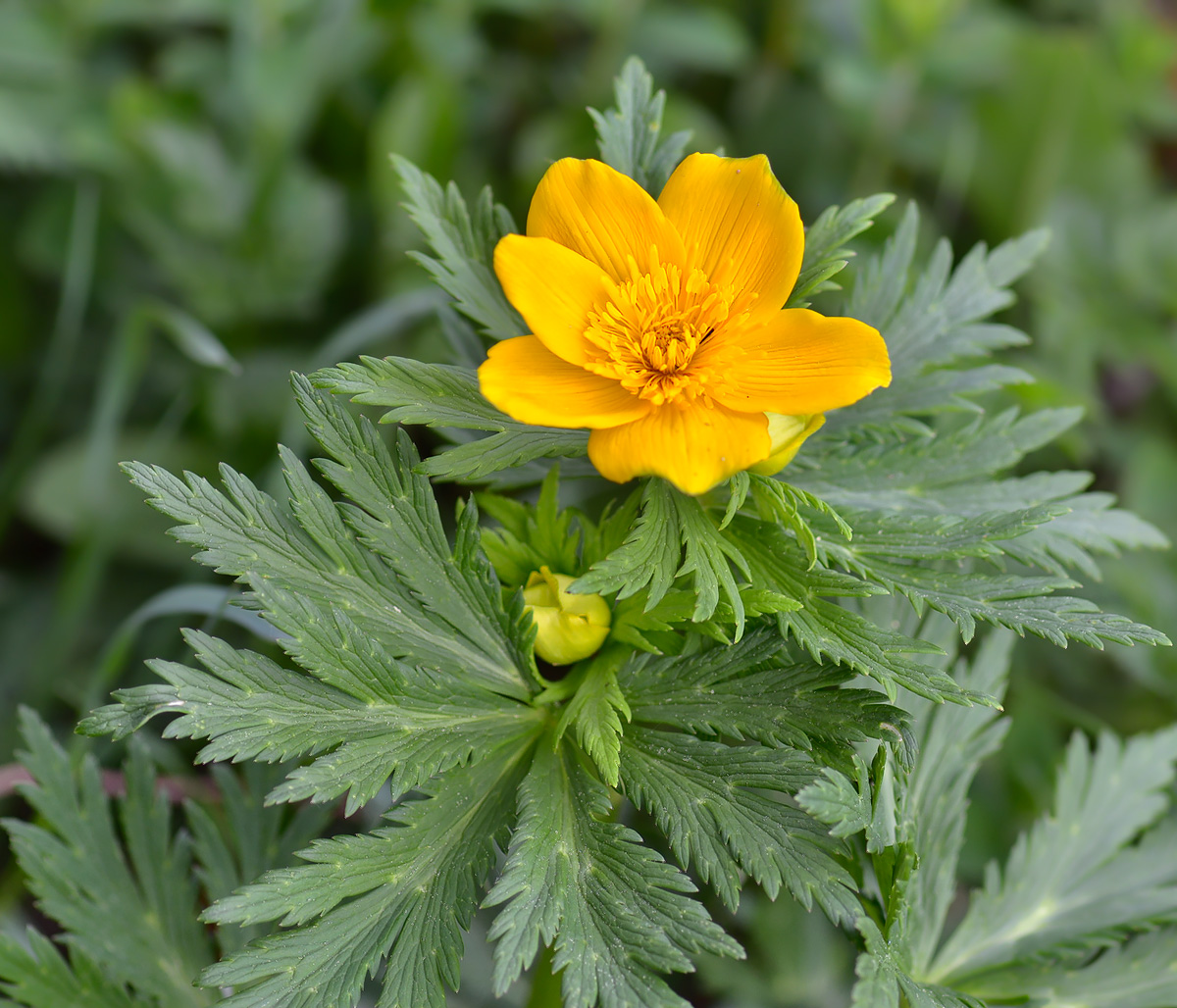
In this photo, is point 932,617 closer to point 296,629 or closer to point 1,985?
point 296,629

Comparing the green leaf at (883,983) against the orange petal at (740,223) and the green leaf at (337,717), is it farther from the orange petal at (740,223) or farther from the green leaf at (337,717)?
the orange petal at (740,223)

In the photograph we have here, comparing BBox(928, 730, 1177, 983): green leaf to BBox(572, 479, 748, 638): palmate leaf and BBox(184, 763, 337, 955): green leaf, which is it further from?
Result: BBox(184, 763, 337, 955): green leaf

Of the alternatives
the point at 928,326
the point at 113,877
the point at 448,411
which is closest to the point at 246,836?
the point at 113,877

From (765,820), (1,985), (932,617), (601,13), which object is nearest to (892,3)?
(601,13)

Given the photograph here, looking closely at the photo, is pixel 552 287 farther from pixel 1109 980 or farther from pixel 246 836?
pixel 1109 980

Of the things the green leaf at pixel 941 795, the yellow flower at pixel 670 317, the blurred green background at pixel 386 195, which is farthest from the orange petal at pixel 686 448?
the blurred green background at pixel 386 195

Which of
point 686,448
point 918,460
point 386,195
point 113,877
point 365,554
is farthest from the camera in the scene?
point 386,195
